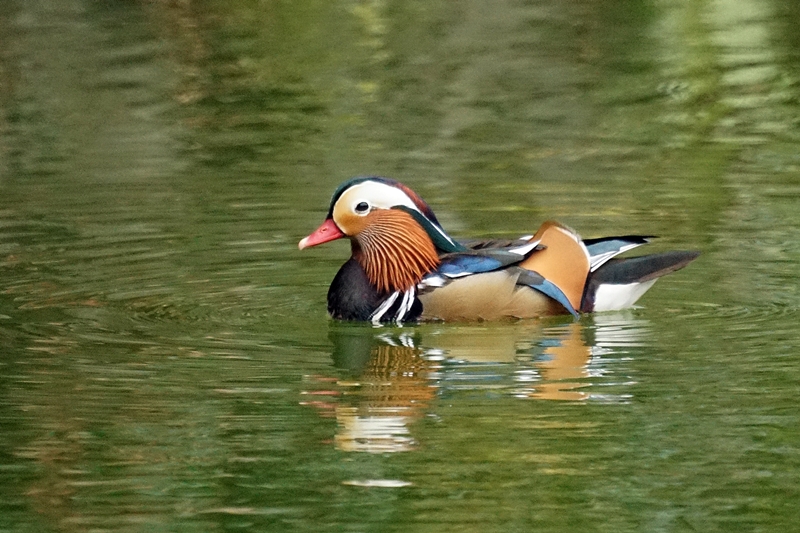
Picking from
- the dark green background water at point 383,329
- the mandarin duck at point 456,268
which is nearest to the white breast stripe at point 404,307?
the mandarin duck at point 456,268

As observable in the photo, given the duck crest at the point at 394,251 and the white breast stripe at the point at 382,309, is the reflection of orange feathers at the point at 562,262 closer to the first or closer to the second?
the duck crest at the point at 394,251

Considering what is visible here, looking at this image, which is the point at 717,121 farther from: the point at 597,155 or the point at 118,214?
the point at 118,214

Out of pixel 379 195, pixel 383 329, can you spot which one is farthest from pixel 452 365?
pixel 379 195

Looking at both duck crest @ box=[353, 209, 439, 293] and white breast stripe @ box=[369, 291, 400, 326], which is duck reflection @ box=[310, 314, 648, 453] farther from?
duck crest @ box=[353, 209, 439, 293]

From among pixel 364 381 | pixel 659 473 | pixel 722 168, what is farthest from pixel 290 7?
pixel 659 473

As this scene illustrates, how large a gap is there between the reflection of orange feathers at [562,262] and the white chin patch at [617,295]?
0.13m

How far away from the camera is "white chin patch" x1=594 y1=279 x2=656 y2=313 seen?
954 cm

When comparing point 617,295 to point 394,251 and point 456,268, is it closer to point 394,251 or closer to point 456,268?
point 456,268

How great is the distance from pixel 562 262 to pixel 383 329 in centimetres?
102

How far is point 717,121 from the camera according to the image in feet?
50.5

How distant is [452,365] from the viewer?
8.41m

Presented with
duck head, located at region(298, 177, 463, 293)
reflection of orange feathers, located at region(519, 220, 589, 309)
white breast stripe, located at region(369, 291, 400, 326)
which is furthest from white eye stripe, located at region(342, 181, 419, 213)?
reflection of orange feathers, located at region(519, 220, 589, 309)

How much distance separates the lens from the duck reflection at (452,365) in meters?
7.54

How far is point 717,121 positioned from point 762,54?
4.01 m
